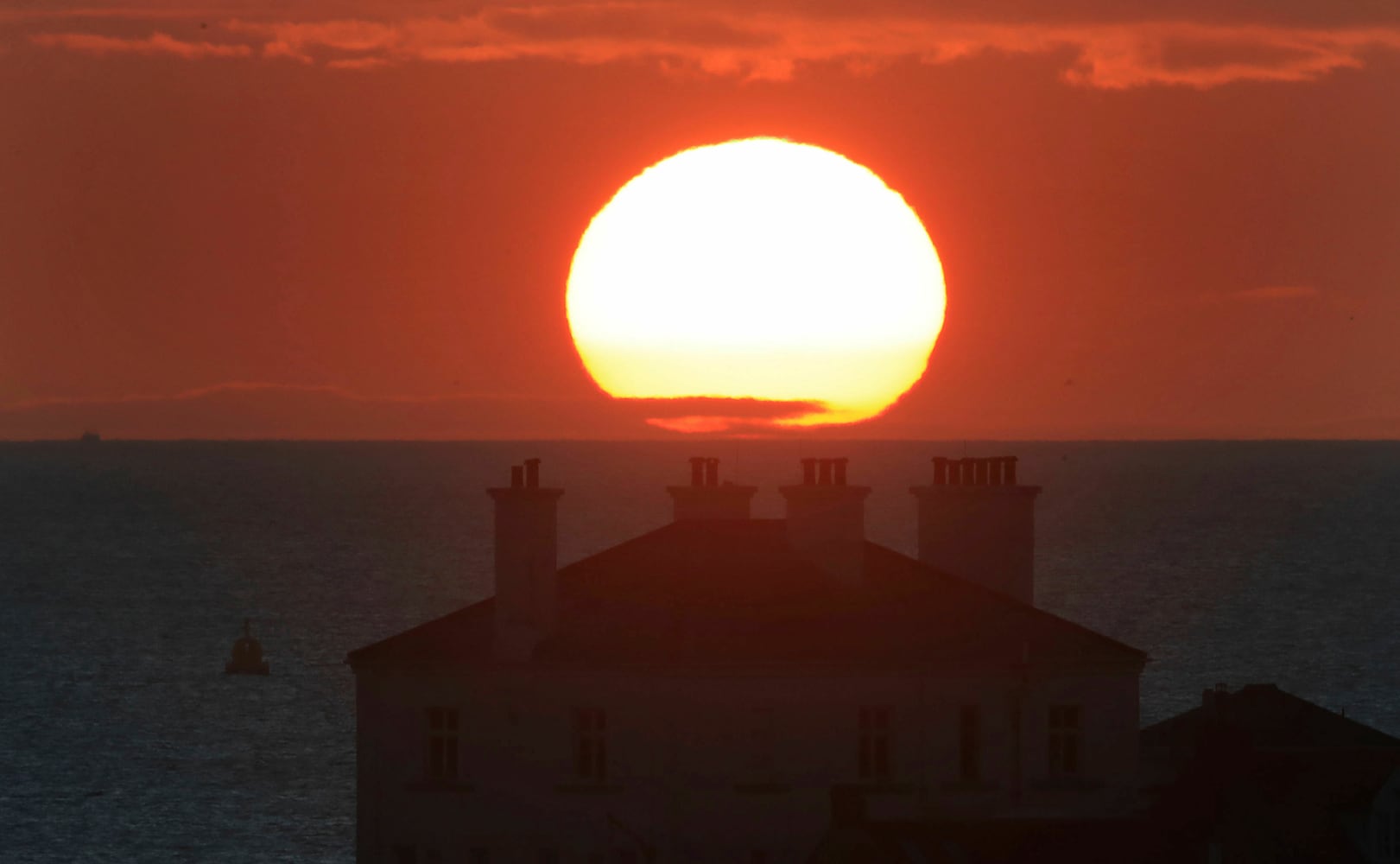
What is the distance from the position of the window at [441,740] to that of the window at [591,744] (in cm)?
266

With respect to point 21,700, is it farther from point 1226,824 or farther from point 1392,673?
point 1226,824

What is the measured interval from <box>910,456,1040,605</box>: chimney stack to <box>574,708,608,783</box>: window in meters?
12.0

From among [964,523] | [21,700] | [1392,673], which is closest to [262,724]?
[21,700]

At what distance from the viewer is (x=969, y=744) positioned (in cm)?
5644

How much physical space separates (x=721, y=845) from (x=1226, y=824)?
35.5 ft

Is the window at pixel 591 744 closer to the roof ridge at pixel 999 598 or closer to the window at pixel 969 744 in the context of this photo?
the window at pixel 969 744

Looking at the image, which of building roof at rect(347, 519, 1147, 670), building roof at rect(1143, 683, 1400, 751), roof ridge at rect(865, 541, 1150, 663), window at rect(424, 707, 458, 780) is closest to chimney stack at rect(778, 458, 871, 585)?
building roof at rect(347, 519, 1147, 670)

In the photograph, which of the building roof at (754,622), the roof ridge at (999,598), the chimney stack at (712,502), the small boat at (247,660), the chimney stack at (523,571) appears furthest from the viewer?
the small boat at (247,660)

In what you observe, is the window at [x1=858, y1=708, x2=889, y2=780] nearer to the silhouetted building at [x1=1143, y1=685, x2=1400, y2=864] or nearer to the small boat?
the silhouetted building at [x1=1143, y1=685, x2=1400, y2=864]

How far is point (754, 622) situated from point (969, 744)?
5.31m

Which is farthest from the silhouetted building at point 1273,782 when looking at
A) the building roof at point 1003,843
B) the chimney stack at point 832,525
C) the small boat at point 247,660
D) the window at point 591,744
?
the small boat at point 247,660

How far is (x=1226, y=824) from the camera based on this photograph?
165 ft

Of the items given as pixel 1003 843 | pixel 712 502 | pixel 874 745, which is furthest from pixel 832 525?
pixel 1003 843

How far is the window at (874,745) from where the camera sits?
55.9m
